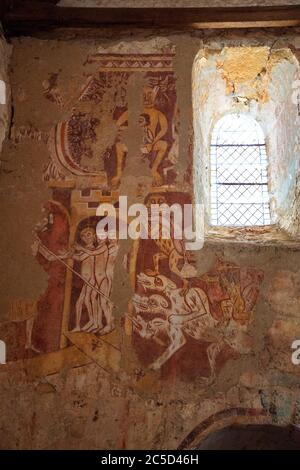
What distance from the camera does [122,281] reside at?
362 cm

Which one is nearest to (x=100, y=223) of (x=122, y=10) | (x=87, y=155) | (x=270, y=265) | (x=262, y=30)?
(x=87, y=155)

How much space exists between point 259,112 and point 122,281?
8.44 ft

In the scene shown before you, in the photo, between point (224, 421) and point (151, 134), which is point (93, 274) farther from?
point (224, 421)

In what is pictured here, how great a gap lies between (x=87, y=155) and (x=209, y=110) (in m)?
1.62

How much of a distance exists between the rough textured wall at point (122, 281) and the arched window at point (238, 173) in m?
0.59

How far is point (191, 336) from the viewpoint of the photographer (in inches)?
137

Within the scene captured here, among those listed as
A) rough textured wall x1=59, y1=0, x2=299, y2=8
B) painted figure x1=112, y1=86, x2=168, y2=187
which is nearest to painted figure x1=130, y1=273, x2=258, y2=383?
painted figure x1=112, y1=86, x2=168, y2=187

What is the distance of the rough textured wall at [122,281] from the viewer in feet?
10.8

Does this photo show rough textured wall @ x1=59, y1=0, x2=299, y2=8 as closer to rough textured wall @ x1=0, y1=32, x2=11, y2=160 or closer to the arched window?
rough textured wall @ x1=0, y1=32, x2=11, y2=160

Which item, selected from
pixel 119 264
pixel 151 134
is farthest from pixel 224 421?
pixel 151 134

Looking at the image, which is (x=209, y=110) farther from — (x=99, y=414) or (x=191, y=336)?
(x=99, y=414)

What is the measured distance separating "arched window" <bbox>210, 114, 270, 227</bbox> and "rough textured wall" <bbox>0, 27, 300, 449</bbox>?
0.59m

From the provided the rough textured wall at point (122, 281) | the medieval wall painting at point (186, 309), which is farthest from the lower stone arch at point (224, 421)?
the medieval wall painting at point (186, 309)

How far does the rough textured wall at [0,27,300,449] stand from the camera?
3.29 meters
